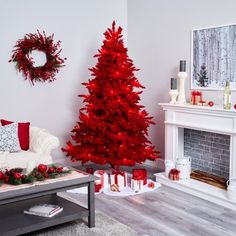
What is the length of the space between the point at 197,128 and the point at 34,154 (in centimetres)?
189

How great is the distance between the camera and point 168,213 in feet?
11.7

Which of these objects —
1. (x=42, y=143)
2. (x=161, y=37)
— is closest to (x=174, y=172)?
(x=42, y=143)

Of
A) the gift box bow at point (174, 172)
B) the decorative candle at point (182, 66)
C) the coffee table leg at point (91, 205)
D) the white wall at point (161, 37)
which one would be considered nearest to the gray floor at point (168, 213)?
the gift box bow at point (174, 172)

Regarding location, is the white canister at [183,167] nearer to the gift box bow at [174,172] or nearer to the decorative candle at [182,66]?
the gift box bow at [174,172]

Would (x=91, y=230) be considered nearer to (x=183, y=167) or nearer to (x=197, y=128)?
(x=183, y=167)

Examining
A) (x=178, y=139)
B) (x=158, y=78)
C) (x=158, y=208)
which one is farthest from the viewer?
(x=158, y=78)

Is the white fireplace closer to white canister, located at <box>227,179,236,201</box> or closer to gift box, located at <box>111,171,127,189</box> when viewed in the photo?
white canister, located at <box>227,179,236,201</box>

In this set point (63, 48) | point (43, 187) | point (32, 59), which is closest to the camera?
point (43, 187)

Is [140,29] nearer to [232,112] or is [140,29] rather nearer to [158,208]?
[232,112]

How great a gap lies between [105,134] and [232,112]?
1.51 m

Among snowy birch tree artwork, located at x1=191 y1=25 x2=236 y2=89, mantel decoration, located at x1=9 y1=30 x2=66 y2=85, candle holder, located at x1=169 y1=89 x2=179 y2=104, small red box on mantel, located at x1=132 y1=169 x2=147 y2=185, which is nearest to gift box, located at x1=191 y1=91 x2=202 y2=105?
snowy birch tree artwork, located at x1=191 y1=25 x2=236 y2=89

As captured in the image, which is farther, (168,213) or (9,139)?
(9,139)

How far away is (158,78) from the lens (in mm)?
5297

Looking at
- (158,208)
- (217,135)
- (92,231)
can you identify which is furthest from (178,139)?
(92,231)
